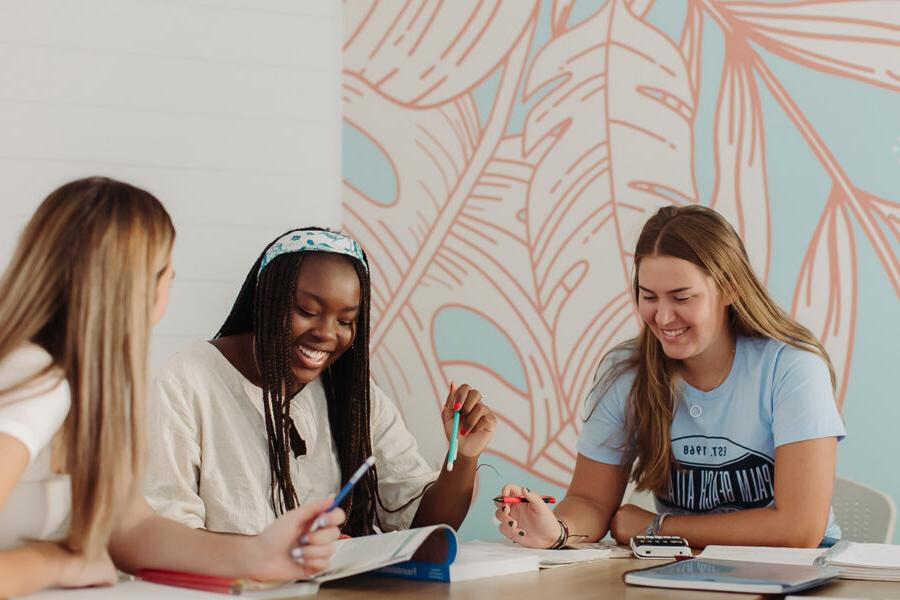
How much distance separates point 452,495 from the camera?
1.90 meters

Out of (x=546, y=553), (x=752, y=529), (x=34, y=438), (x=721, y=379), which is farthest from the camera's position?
(x=721, y=379)

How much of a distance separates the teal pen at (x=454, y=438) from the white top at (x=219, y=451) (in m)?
0.24

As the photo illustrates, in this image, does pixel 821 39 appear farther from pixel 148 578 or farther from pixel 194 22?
pixel 148 578

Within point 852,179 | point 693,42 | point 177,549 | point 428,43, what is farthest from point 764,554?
point 428,43

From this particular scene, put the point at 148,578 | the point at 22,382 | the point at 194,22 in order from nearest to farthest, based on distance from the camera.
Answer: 1. the point at 22,382
2. the point at 148,578
3. the point at 194,22

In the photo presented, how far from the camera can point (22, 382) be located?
108 cm

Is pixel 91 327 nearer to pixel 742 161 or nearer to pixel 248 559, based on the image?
pixel 248 559

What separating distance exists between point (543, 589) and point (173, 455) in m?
0.70

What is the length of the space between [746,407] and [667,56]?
105 centimetres

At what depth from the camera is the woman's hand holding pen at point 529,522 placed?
1738 mm

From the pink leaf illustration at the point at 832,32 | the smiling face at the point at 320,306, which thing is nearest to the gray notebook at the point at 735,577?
the smiling face at the point at 320,306

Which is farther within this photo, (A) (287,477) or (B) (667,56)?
(B) (667,56)

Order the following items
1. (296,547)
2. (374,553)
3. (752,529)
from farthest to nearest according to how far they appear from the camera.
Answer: (752,529), (374,553), (296,547)

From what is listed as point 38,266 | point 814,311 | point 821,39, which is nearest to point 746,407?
point 814,311
